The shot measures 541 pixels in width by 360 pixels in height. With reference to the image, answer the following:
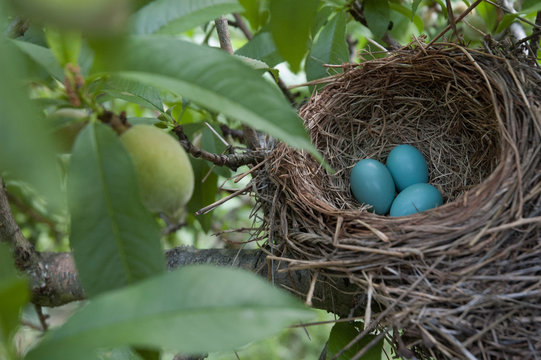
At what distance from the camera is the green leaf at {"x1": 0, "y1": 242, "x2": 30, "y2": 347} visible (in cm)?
44

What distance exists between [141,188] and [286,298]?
26cm

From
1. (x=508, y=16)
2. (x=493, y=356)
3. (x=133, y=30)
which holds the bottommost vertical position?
(x=493, y=356)

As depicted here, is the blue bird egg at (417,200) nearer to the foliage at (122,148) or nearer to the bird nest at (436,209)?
the bird nest at (436,209)

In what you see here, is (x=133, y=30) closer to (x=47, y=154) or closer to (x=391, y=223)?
(x=47, y=154)

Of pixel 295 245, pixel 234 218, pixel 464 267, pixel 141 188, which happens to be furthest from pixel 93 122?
pixel 234 218

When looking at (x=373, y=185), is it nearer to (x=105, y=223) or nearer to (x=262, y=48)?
(x=262, y=48)

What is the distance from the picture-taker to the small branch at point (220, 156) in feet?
3.01

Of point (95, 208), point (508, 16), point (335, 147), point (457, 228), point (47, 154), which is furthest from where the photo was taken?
point (335, 147)

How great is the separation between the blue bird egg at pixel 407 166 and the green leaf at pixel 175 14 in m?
0.89

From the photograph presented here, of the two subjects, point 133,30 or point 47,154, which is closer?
point 47,154

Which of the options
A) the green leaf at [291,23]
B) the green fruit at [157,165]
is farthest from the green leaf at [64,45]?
the green leaf at [291,23]

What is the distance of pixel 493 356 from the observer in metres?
0.81

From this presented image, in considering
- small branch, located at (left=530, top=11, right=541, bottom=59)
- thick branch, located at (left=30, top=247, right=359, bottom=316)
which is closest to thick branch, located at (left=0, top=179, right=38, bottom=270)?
thick branch, located at (left=30, top=247, right=359, bottom=316)

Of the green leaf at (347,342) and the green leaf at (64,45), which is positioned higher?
the green leaf at (64,45)
